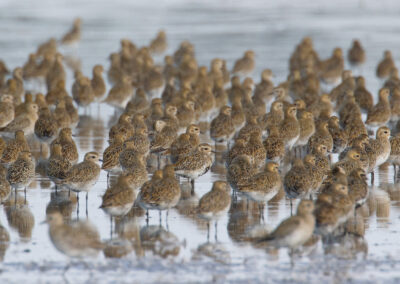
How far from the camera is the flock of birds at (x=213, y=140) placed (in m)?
11.0

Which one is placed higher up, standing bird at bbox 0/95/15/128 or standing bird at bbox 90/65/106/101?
standing bird at bbox 90/65/106/101

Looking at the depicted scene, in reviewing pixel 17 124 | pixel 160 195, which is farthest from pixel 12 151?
pixel 160 195

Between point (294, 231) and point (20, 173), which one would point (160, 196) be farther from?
point (20, 173)

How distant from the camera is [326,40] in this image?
35.0 m

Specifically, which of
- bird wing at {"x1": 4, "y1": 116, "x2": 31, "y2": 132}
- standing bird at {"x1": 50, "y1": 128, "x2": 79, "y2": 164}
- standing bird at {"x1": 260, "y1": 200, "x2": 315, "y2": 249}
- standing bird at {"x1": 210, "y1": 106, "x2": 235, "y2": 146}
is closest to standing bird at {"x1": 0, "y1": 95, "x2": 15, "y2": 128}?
bird wing at {"x1": 4, "y1": 116, "x2": 31, "y2": 132}

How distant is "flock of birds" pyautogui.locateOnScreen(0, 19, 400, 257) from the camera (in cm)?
1097

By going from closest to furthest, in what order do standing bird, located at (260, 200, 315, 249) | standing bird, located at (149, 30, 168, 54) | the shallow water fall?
the shallow water
standing bird, located at (260, 200, 315, 249)
standing bird, located at (149, 30, 168, 54)

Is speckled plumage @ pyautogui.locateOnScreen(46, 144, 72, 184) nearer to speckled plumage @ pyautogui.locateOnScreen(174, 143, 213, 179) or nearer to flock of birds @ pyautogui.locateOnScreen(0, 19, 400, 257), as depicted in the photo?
flock of birds @ pyautogui.locateOnScreen(0, 19, 400, 257)

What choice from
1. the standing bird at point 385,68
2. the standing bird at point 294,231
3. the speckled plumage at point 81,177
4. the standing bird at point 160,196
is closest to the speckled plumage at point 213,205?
the standing bird at point 160,196

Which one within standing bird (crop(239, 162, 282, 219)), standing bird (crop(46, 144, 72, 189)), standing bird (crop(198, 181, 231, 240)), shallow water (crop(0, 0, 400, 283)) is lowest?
shallow water (crop(0, 0, 400, 283))

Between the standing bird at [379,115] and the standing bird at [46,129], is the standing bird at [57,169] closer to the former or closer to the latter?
the standing bird at [46,129]

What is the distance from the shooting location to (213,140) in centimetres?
1669

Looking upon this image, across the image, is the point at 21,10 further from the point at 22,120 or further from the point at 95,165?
the point at 95,165

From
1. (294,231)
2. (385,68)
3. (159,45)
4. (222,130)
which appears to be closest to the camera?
(294,231)
